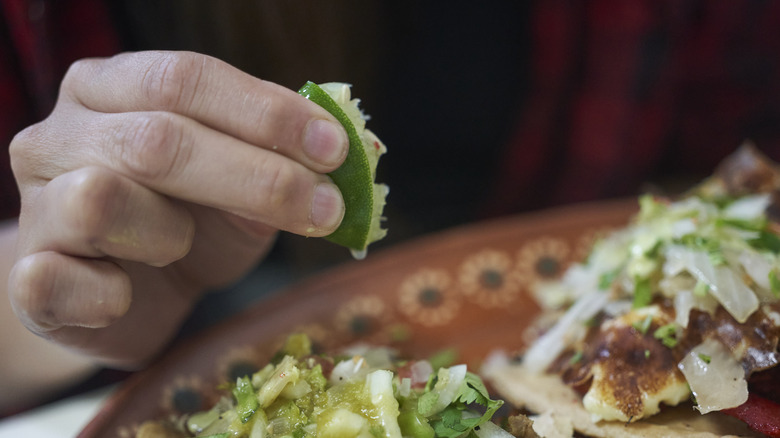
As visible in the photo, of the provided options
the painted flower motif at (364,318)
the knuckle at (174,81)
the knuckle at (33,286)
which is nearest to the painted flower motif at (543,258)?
the painted flower motif at (364,318)

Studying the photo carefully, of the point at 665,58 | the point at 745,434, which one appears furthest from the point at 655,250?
the point at 665,58

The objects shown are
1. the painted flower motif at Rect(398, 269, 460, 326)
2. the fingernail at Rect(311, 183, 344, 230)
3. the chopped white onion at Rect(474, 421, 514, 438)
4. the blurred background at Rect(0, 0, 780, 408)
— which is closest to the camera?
the fingernail at Rect(311, 183, 344, 230)

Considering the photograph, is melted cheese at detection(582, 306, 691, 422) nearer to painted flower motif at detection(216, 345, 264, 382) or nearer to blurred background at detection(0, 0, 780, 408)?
painted flower motif at detection(216, 345, 264, 382)

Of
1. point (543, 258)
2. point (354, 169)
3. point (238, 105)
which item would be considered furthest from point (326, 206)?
point (543, 258)

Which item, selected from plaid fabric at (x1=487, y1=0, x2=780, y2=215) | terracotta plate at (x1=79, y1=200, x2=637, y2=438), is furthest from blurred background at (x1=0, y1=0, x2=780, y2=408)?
terracotta plate at (x1=79, y1=200, x2=637, y2=438)

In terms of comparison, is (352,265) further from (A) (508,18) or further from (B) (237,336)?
(A) (508,18)

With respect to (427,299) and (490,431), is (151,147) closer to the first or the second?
(490,431)
